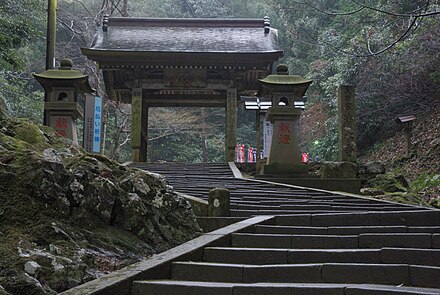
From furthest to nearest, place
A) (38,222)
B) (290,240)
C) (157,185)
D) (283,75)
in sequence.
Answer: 1. (283,75)
2. (157,185)
3. (290,240)
4. (38,222)

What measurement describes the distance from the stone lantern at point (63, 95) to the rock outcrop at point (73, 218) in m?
6.73

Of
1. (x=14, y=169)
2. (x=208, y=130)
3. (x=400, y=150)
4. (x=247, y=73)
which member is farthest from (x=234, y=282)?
(x=208, y=130)

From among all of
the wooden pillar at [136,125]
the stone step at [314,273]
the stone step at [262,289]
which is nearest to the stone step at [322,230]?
the stone step at [314,273]

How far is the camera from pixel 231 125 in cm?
1627

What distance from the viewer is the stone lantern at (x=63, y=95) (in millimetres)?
11656

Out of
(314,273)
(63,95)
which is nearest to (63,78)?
(63,95)

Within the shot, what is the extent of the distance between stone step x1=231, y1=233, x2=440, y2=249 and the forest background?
6.06 meters

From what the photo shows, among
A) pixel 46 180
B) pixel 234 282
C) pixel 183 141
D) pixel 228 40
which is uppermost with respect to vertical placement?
pixel 228 40

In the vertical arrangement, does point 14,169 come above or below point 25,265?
above

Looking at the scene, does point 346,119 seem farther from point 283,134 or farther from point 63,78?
point 63,78

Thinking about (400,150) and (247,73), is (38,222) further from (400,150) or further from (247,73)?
(400,150)

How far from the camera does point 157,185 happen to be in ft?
16.8

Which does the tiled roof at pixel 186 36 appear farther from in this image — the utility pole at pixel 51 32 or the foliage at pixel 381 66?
the utility pole at pixel 51 32

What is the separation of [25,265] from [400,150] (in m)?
18.8
